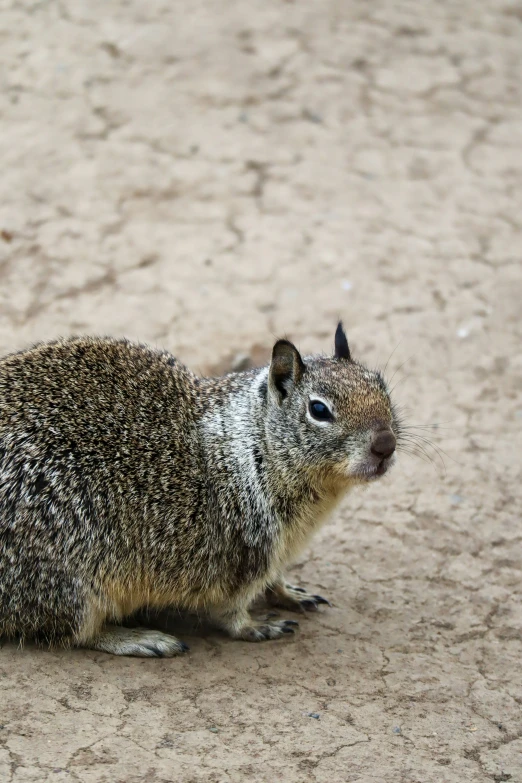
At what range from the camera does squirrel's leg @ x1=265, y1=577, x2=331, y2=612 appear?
473cm

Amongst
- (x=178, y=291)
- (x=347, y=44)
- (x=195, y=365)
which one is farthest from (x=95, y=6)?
(x=195, y=365)

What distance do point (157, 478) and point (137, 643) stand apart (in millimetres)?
661

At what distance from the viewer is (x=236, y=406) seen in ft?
14.7

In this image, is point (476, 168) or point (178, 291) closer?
point (178, 291)

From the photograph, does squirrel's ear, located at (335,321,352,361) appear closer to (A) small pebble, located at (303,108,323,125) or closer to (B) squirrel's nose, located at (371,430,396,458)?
(B) squirrel's nose, located at (371,430,396,458)

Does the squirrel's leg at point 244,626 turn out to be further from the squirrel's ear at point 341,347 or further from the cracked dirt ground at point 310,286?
the squirrel's ear at point 341,347

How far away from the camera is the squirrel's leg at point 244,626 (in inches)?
174

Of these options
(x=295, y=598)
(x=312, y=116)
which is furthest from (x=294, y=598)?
(x=312, y=116)

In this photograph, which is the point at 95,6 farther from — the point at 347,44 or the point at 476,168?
the point at 476,168

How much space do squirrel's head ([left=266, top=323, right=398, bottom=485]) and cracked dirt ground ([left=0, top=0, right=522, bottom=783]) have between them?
833mm

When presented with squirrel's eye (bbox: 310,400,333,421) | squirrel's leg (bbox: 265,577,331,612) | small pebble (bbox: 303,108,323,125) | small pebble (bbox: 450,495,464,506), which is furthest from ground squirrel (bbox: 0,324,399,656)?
small pebble (bbox: 303,108,323,125)

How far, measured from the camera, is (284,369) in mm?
4316

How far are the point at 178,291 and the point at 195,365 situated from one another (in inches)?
29.0

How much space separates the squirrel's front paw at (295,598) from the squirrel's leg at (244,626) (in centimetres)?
22
